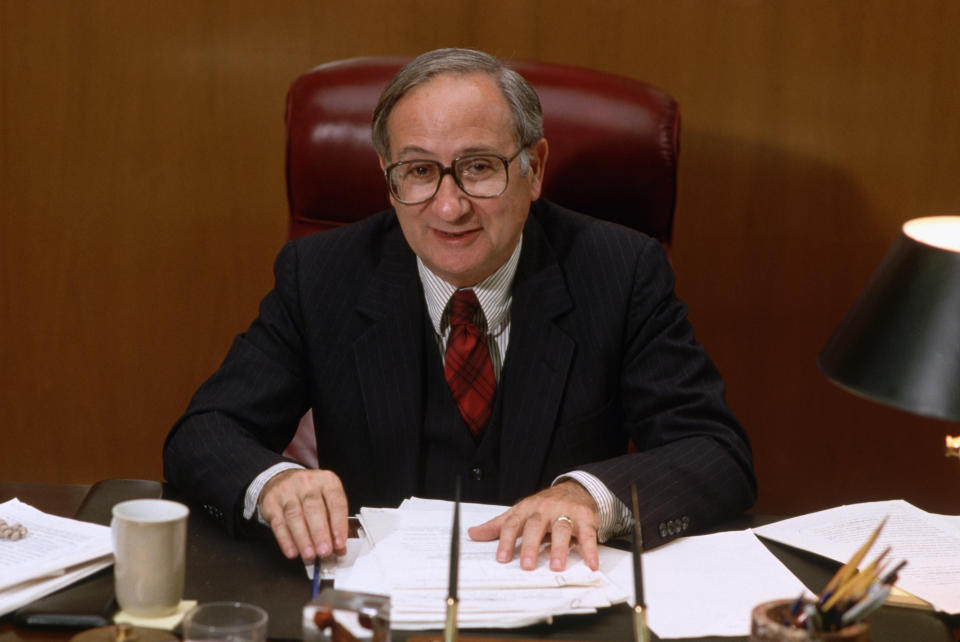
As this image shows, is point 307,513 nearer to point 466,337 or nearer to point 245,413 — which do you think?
point 245,413

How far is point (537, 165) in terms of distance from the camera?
1892mm

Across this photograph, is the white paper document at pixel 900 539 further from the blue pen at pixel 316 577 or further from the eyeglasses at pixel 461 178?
the eyeglasses at pixel 461 178

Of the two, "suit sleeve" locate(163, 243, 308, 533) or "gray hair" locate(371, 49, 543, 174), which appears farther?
"gray hair" locate(371, 49, 543, 174)

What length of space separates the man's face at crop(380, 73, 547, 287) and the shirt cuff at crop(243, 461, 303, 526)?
489 millimetres

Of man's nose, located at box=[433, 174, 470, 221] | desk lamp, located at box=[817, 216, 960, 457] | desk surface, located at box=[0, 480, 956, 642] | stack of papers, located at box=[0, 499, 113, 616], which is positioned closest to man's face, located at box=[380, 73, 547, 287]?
man's nose, located at box=[433, 174, 470, 221]

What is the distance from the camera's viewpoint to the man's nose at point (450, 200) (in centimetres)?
175

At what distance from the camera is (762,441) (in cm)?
275

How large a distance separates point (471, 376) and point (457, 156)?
Answer: 382 mm

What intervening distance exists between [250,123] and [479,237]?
1.14 metres

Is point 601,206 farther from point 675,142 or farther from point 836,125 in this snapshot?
point 836,125

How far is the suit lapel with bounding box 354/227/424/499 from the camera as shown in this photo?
1.81 m

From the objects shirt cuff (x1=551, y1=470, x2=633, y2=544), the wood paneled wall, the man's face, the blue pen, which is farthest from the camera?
the wood paneled wall

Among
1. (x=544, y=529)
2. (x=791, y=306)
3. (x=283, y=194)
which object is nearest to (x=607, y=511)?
(x=544, y=529)

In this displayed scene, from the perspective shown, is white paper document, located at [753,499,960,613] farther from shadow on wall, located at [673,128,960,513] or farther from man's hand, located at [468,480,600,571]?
shadow on wall, located at [673,128,960,513]
